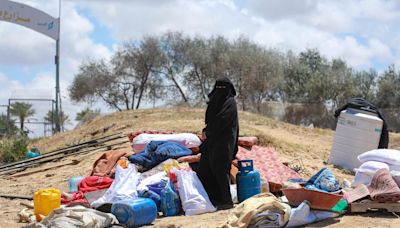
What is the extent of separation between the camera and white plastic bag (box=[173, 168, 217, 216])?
295 inches

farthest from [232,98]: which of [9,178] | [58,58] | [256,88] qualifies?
[256,88]

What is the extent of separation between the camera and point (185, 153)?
9.13m

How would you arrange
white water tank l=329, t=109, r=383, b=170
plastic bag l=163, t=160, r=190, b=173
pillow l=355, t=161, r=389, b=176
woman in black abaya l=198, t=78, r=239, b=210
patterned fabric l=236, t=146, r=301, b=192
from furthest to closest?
white water tank l=329, t=109, r=383, b=170 → patterned fabric l=236, t=146, r=301, b=192 → plastic bag l=163, t=160, r=190, b=173 → woman in black abaya l=198, t=78, r=239, b=210 → pillow l=355, t=161, r=389, b=176

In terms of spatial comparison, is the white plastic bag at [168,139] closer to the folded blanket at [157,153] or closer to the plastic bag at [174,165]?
the folded blanket at [157,153]

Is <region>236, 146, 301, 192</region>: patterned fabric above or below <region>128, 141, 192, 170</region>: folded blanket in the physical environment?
below

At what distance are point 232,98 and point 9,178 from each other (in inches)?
255

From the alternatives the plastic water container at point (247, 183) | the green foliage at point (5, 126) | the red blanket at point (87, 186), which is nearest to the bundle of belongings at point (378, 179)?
the plastic water container at point (247, 183)

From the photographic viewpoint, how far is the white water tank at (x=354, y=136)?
10.9 meters

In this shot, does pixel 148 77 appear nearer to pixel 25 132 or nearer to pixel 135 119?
pixel 25 132

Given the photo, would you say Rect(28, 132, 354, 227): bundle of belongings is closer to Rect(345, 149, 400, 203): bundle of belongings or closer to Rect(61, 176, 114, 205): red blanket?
Rect(61, 176, 114, 205): red blanket

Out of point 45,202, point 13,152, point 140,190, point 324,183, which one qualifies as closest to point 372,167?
point 324,183

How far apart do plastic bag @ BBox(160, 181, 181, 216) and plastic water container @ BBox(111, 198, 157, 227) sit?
54 cm

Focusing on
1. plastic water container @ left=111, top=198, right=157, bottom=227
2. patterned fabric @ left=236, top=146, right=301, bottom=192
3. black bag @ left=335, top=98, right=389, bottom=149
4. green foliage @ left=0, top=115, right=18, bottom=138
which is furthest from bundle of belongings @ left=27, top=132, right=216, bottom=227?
green foliage @ left=0, top=115, right=18, bottom=138

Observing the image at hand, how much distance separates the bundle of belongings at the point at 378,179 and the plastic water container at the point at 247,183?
4.07 feet
